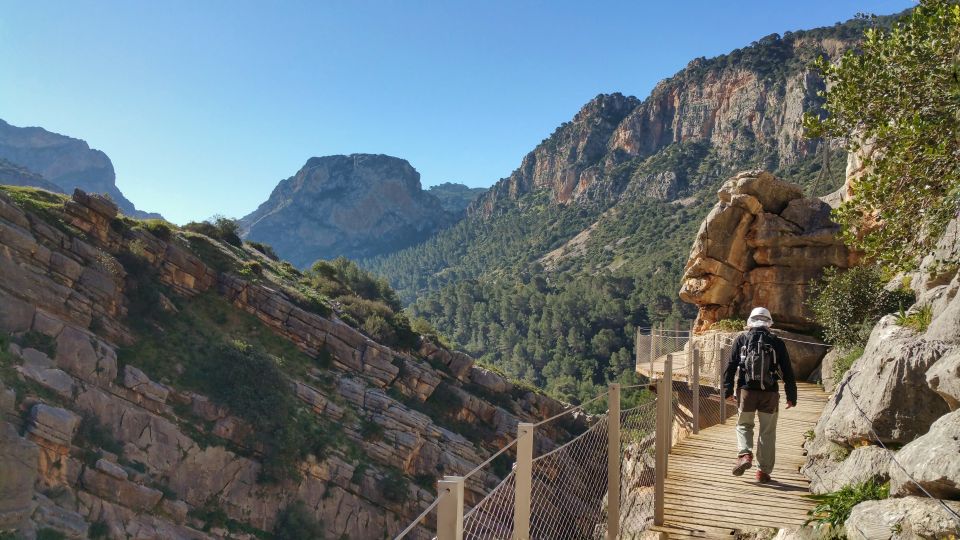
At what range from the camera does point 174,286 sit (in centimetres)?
3130

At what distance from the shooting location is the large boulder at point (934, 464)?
161 inches

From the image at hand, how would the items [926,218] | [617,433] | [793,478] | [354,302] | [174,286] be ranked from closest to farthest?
[617,433] → [793,478] → [926,218] → [174,286] → [354,302]

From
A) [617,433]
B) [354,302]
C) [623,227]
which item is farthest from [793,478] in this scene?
[623,227]

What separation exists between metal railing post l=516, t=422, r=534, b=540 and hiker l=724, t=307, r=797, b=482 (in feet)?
13.0

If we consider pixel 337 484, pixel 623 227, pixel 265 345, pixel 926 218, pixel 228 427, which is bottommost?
pixel 337 484

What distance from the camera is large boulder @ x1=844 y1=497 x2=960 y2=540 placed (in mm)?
3869

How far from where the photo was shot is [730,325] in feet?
68.4

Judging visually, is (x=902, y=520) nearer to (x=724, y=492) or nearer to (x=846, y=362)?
(x=724, y=492)

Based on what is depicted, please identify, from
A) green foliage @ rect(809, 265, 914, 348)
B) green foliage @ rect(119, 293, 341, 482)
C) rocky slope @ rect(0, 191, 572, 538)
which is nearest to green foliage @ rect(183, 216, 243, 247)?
rocky slope @ rect(0, 191, 572, 538)

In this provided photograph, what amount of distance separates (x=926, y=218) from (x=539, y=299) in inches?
2929

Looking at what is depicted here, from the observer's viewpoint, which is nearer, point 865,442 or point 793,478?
point 865,442

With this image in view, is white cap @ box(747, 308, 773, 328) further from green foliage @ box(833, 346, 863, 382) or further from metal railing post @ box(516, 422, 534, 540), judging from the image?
green foliage @ box(833, 346, 863, 382)

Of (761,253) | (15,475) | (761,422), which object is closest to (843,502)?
(761,422)

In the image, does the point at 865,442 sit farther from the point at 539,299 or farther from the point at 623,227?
the point at 623,227
